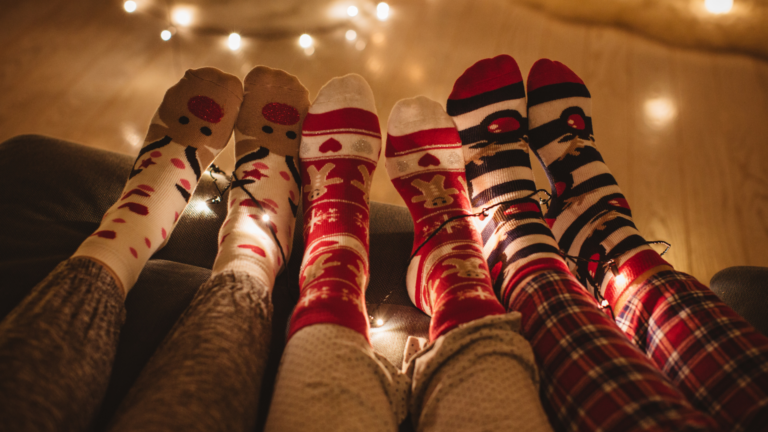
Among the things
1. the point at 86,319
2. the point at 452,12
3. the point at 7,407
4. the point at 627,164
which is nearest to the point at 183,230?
the point at 86,319

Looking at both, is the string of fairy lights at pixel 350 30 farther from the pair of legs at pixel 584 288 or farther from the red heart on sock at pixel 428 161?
the red heart on sock at pixel 428 161

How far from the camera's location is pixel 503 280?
71 centimetres

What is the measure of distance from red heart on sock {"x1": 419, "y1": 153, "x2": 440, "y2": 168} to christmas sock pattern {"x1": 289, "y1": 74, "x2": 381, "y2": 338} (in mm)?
100

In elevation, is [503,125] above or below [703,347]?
above

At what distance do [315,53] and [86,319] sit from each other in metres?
1.33

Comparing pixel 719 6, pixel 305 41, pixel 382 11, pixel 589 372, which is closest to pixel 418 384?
pixel 589 372

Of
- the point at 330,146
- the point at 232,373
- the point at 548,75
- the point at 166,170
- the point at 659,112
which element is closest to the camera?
the point at 232,373

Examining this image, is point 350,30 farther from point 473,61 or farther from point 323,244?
point 323,244

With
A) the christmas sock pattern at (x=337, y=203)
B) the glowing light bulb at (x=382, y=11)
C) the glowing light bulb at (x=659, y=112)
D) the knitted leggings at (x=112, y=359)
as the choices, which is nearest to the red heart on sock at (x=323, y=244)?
the christmas sock pattern at (x=337, y=203)

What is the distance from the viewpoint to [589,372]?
485 millimetres

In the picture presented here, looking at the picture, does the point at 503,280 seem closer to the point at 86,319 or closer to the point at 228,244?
the point at 228,244

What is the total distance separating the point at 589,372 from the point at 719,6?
2098 mm

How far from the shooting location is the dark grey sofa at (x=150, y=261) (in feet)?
1.90

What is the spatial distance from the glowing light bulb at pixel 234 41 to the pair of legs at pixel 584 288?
39.4 inches
